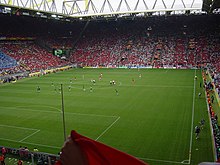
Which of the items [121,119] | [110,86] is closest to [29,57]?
[110,86]

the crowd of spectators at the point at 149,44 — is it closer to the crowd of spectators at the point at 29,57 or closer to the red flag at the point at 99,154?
the crowd of spectators at the point at 29,57

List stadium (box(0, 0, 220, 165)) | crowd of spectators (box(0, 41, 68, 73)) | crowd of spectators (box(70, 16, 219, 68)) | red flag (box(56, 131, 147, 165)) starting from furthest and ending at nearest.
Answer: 1. crowd of spectators (box(70, 16, 219, 68))
2. crowd of spectators (box(0, 41, 68, 73))
3. stadium (box(0, 0, 220, 165))
4. red flag (box(56, 131, 147, 165))

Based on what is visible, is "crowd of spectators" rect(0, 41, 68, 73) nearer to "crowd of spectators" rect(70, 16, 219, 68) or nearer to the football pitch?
"crowd of spectators" rect(70, 16, 219, 68)

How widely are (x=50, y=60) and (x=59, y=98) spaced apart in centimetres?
3581

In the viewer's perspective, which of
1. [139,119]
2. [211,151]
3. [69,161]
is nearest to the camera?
[69,161]

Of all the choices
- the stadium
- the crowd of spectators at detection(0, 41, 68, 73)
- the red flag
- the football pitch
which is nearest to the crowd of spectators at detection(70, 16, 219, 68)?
the stadium

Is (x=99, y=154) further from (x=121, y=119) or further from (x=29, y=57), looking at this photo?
(x=29, y=57)

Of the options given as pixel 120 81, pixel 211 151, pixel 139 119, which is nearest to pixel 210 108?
pixel 139 119

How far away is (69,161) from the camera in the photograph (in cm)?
227

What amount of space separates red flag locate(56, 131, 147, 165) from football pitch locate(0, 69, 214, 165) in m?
14.0

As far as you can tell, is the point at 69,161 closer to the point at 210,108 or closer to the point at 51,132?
the point at 51,132

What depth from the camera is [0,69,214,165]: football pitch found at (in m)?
17.4

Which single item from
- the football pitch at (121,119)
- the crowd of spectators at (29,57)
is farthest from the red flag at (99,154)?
the crowd of spectators at (29,57)

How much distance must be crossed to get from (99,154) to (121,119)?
21381 mm
